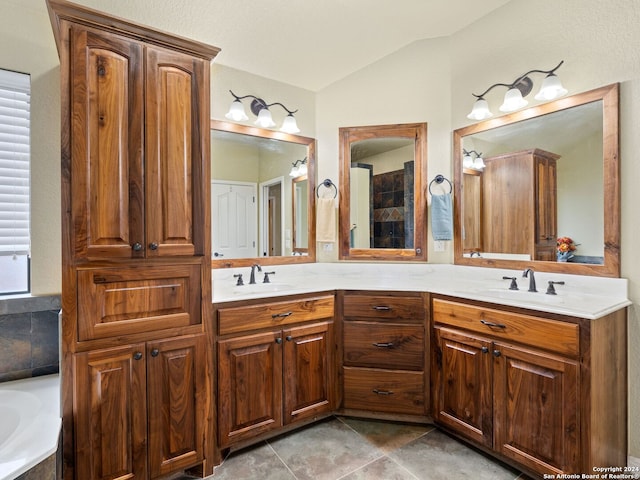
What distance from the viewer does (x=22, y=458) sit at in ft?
3.60

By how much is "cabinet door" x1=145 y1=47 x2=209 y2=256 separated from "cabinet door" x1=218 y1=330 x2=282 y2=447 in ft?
1.99

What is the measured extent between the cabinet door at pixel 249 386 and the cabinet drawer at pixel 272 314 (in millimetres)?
63

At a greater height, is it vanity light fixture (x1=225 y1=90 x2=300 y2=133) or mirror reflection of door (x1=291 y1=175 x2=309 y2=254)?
vanity light fixture (x1=225 y1=90 x2=300 y2=133)

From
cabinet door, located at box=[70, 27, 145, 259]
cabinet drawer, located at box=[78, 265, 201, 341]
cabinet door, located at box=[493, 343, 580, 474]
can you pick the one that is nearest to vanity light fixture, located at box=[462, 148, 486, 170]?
cabinet door, located at box=[493, 343, 580, 474]

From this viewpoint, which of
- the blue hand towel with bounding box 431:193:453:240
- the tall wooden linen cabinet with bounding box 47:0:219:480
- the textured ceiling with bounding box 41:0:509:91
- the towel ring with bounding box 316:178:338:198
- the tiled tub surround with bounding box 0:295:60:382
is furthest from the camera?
the towel ring with bounding box 316:178:338:198

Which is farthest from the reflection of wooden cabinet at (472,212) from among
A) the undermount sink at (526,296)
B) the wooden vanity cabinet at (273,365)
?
the wooden vanity cabinet at (273,365)

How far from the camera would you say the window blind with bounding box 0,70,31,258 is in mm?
1659

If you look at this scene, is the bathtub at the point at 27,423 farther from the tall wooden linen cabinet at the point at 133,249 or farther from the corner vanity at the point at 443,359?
the corner vanity at the point at 443,359

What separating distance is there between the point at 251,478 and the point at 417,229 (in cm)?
192

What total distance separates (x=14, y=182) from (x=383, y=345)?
225 cm

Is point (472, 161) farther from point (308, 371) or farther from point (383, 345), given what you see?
point (308, 371)

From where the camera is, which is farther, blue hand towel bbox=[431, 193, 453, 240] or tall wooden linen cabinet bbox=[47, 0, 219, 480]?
blue hand towel bbox=[431, 193, 453, 240]

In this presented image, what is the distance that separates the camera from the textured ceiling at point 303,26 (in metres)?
1.85

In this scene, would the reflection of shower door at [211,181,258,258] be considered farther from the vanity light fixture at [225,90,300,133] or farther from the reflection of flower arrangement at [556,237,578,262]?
the reflection of flower arrangement at [556,237,578,262]
